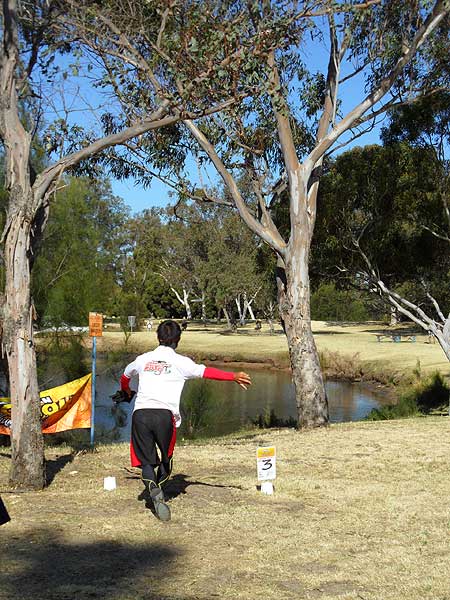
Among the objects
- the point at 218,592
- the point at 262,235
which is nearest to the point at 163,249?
the point at 262,235

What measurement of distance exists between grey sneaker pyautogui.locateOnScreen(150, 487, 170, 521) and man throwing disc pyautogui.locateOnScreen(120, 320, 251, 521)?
0.11 meters

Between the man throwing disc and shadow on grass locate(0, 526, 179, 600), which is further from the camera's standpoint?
the man throwing disc

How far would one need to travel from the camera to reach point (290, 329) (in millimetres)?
15195

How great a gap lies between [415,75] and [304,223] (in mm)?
4761

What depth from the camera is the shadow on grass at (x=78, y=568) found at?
508 centimetres

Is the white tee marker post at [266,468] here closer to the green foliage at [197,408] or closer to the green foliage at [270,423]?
the green foliage at [270,423]

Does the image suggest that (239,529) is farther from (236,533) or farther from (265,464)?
(265,464)

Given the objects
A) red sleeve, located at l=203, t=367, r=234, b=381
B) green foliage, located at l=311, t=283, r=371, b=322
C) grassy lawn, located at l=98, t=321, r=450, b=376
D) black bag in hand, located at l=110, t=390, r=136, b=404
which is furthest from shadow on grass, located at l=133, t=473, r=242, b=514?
green foliage, located at l=311, t=283, r=371, b=322

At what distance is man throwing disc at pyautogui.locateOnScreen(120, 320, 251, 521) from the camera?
7199mm

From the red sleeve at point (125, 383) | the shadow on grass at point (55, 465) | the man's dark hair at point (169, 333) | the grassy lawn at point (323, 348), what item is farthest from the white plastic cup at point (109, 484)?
the grassy lawn at point (323, 348)

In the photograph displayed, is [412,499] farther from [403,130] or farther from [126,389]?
[403,130]

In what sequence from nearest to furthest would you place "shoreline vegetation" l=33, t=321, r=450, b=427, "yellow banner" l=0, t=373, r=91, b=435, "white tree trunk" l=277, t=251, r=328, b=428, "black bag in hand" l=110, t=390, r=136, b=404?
"black bag in hand" l=110, t=390, r=136, b=404 < "yellow banner" l=0, t=373, r=91, b=435 < "white tree trunk" l=277, t=251, r=328, b=428 < "shoreline vegetation" l=33, t=321, r=450, b=427

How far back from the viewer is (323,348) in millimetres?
41312

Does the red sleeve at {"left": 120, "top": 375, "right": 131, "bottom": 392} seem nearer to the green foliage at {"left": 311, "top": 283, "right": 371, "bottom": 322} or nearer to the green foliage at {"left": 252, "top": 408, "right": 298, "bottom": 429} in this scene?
the green foliage at {"left": 252, "top": 408, "right": 298, "bottom": 429}
